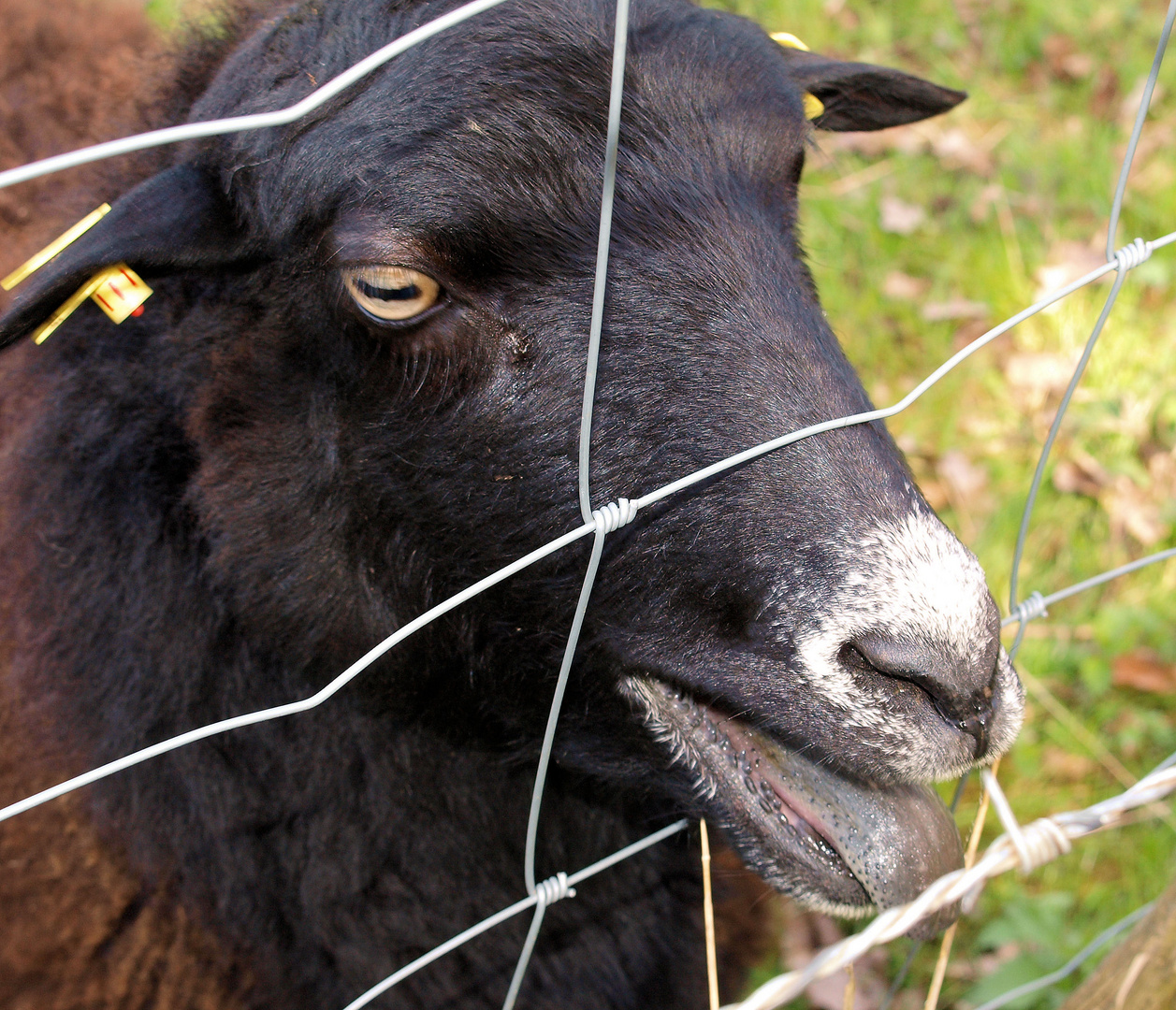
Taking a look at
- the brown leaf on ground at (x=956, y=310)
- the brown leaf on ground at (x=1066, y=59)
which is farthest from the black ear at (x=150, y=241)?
the brown leaf on ground at (x=1066, y=59)

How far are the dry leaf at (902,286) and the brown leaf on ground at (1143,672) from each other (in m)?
2.12

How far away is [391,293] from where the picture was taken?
2.10 m

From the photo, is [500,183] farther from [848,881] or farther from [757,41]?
[848,881]

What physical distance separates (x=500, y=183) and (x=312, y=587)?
1.07 metres

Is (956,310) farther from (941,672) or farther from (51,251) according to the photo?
(51,251)

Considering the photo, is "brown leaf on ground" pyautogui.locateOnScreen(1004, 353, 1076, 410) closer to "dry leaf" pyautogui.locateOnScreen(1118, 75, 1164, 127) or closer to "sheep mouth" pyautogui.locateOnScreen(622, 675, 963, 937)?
"dry leaf" pyautogui.locateOnScreen(1118, 75, 1164, 127)

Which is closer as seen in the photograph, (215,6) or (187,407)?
(187,407)

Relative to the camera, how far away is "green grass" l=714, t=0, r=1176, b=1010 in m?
3.89

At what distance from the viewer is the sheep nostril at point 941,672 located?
180 cm

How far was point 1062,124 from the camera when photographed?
611 centimetres

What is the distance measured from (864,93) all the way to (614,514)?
2.04 metres

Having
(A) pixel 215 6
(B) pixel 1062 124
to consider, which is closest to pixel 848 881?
(A) pixel 215 6

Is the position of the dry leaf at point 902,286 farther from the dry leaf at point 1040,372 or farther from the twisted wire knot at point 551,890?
the twisted wire knot at point 551,890

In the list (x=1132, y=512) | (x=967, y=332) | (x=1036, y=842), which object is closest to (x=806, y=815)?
(x=1036, y=842)
